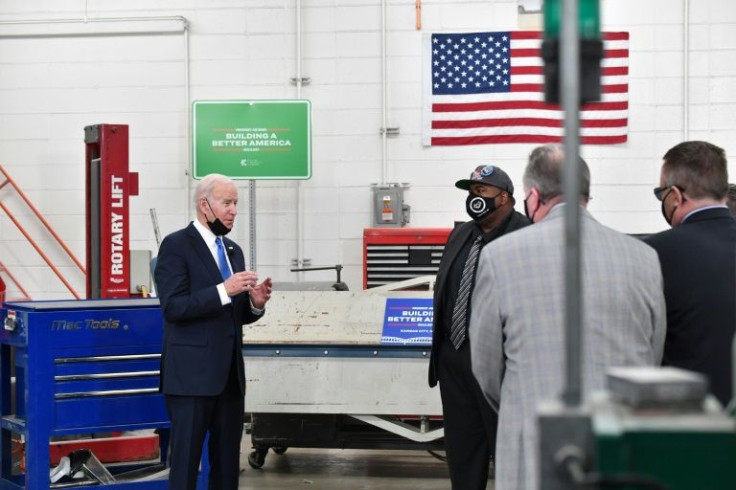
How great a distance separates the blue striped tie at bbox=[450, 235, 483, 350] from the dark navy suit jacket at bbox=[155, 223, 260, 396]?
0.86m

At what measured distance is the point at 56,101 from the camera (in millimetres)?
8836

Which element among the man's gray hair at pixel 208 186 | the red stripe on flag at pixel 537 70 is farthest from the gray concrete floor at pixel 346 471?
the red stripe on flag at pixel 537 70

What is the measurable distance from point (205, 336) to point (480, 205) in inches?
46.4

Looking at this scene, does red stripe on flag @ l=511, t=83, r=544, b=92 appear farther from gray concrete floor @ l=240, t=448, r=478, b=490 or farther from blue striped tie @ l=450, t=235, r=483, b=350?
blue striped tie @ l=450, t=235, r=483, b=350


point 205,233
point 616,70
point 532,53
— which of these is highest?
point 532,53

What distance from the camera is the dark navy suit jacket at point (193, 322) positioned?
383 cm

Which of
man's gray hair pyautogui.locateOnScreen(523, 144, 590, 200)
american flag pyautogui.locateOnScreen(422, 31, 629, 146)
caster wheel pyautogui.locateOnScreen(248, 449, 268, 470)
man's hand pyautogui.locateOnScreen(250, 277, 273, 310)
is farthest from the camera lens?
american flag pyautogui.locateOnScreen(422, 31, 629, 146)

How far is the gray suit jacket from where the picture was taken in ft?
7.72

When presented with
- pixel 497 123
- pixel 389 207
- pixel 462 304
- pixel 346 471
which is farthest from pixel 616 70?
pixel 462 304

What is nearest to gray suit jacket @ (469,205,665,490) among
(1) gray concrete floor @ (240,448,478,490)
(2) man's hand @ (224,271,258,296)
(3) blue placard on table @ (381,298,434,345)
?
(2) man's hand @ (224,271,258,296)

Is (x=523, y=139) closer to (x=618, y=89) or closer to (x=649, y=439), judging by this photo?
(x=618, y=89)

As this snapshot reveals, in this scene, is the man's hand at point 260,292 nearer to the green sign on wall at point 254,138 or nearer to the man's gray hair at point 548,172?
the man's gray hair at point 548,172

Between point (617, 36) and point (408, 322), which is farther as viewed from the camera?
point (617, 36)

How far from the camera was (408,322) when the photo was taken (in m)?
5.12
